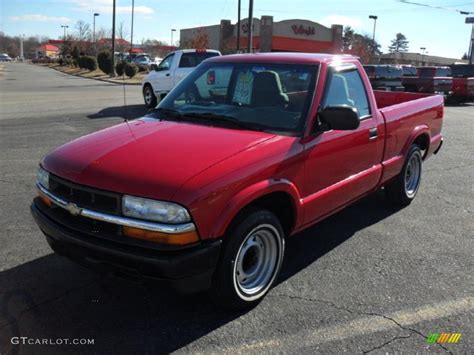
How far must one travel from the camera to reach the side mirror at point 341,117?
3.68 m

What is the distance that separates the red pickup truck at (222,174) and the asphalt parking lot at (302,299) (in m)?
0.33

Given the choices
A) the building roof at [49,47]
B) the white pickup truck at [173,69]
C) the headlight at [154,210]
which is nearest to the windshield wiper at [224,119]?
the headlight at [154,210]

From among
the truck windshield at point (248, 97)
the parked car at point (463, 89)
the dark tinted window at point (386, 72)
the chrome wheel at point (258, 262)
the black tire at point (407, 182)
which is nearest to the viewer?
the chrome wheel at point (258, 262)

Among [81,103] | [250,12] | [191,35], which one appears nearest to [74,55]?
[191,35]

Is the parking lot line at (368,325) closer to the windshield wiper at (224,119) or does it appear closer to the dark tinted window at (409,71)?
the windshield wiper at (224,119)

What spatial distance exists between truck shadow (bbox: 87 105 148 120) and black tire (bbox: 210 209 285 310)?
1033 centimetres

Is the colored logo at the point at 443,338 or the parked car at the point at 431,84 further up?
the parked car at the point at 431,84

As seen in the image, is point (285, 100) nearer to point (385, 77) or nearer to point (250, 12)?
point (385, 77)

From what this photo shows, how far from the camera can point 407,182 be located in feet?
19.7

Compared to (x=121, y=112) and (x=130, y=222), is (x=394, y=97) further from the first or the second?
(x=121, y=112)

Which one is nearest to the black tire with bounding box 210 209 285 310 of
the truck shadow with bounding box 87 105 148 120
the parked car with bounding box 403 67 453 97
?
the truck shadow with bounding box 87 105 148 120

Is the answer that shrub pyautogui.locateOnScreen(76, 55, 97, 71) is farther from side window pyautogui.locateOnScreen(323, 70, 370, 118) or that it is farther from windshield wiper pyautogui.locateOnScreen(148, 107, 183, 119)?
side window pyautogui.locateOnScreen(323, 70, 370, 118)
